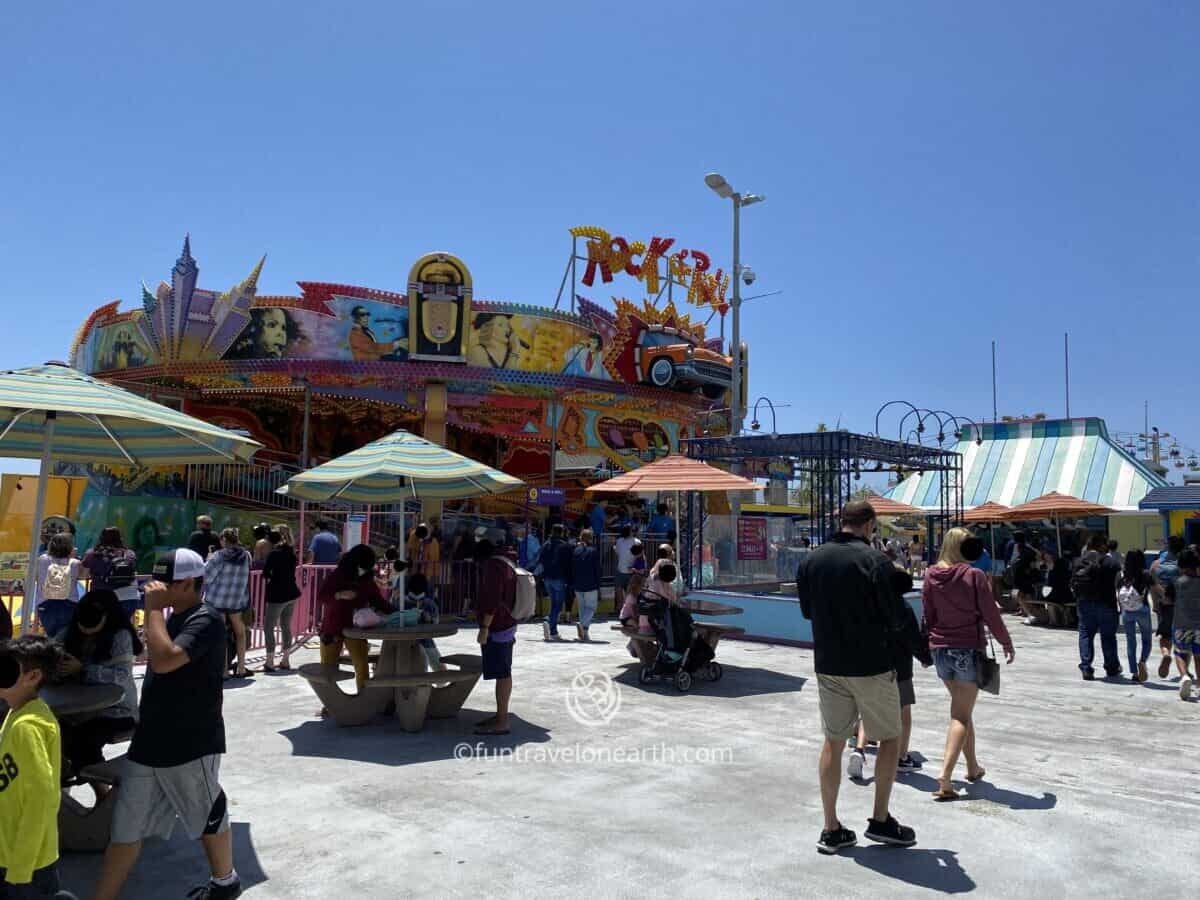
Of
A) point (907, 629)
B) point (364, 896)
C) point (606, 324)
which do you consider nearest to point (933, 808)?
point (907, 629)

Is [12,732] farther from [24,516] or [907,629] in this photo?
[24,516]

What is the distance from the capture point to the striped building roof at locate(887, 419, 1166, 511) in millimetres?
27391

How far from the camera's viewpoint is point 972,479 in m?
30.6

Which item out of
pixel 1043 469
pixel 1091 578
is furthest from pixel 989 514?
pixel 1091 578

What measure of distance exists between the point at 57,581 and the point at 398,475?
11.3 feet

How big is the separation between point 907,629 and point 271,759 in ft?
15.2

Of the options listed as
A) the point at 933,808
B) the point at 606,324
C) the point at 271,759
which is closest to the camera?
the point at 933,808

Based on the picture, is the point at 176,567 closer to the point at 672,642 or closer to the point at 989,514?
the point at 672,642

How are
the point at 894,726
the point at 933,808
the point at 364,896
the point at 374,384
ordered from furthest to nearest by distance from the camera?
the point at 374,384 → the point at 933,808 → the point at 894,726 → the point at 364,896

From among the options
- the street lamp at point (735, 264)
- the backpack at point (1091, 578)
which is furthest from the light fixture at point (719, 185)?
the backpack at point (1091, 578)

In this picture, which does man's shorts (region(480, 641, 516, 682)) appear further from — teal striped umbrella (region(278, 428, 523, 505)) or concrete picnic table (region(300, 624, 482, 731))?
teal striped umbrella (region(278, 428, 523, 505))

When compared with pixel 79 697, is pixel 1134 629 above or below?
below

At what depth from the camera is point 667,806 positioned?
5.52 meters

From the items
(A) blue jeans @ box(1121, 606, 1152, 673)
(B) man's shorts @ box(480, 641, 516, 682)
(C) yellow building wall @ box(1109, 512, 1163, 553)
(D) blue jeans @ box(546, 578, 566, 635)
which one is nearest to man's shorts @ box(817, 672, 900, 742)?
(B) man's shorts @ box(480, 641, 516, 682)
